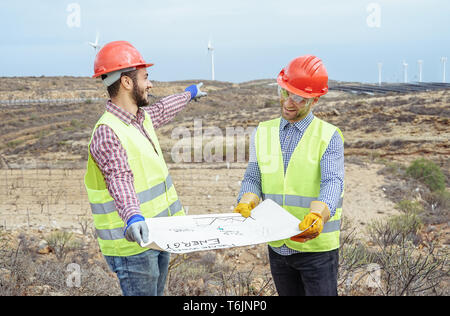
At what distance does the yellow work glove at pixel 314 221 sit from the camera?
2047mm

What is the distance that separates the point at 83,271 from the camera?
4512 mm

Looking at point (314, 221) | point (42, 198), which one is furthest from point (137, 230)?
point (42, 198)

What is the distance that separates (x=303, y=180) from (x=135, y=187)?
886mm

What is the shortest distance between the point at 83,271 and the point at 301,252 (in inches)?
116

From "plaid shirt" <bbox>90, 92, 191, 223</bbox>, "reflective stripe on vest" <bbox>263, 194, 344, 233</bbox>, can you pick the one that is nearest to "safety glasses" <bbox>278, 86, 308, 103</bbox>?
"reflective stripe on vest" <bbox>263, 194, 344, 233</bbox>

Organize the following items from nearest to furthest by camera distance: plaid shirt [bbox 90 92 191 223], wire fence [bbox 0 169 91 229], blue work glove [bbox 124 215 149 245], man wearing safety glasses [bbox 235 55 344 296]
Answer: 1. blue work glove [bbox 124 215 149 245]
2. plaid shirt [bbox 90 92 191 223]
3. man wearing safety glasses [bbox 235 55 344 296]
4. wire fence [bbox 0 169 91 229]

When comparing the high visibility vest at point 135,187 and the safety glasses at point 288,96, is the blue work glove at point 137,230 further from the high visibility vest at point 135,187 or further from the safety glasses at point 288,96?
the safety glasses at point 288,96

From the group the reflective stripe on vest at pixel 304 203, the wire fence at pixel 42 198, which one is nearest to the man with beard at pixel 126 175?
the reflective stripe on vest at pixel 304 203

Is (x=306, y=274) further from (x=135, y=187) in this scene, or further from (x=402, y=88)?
(x=402, y=88)

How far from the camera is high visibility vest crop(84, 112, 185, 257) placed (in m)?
2.29

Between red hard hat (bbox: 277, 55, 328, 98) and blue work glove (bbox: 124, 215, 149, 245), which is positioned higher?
red hard hat (bbox: 277, 55, 328, 98)

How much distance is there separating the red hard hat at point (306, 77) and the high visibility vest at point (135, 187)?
828mm

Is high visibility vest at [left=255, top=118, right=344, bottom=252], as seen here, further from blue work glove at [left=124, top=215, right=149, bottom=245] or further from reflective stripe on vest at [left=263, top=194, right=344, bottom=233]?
blue work glove at [left=124, top=215, right=149, bottom=245]

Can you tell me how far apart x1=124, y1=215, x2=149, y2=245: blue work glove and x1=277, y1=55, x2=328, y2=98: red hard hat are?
104 centimetres
